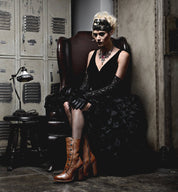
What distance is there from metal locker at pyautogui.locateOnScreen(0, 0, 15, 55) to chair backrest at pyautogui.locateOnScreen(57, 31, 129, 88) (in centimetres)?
94

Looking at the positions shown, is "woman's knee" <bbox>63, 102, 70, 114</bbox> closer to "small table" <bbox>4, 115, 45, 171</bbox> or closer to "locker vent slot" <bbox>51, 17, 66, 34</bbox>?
"small table" <bbox>4, 115, 45, 171</bbox>

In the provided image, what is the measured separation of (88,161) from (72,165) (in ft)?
0.64

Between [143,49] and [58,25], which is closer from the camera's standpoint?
[143,49]

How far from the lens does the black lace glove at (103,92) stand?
278cm

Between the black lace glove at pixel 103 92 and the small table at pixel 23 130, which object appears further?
the small table at pixel 23 130

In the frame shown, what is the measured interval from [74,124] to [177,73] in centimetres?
124

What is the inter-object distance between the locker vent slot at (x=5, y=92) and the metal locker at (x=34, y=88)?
0.18 metres

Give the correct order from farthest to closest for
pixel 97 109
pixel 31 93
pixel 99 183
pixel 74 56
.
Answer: pixel 31 93 < pixel 74 56 < pixel 97 109 < pixel 99 183

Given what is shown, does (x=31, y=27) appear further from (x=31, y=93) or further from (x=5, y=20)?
(x=31, y=93)

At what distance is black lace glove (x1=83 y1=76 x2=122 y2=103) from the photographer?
278cm

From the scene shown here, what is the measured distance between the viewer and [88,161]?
261 cm

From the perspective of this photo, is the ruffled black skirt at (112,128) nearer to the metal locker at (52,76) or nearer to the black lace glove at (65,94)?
the black lace glove at (65,94)

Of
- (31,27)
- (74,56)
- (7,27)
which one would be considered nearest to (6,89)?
(7,27)

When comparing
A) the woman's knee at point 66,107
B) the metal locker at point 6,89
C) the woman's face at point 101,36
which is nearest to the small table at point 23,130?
the metal locker at point 6,89
